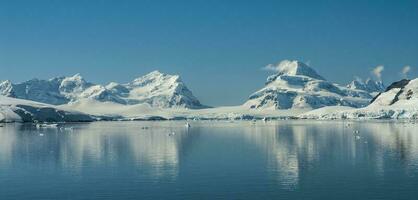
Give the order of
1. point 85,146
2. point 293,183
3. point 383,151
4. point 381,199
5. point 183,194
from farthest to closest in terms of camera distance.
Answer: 1. point 85,146
2. point 383,151
3. point 293,183
4. point 183,194
5. point 381,199

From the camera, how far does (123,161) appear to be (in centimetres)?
6038

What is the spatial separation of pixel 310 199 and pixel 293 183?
244 inches

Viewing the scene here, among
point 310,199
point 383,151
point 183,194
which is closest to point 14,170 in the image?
point 183,194

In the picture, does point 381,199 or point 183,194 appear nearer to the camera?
point 381,199

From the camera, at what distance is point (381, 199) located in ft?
122

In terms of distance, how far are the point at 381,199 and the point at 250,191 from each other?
9.13 meters

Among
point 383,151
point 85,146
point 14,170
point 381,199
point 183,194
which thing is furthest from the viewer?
point 85,146

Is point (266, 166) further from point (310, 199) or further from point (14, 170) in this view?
point (14, 170)

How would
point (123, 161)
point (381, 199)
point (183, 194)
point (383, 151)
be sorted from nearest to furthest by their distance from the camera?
1. point (381, 199)
2. point (183, 194)
3. point (123, 161)
4. point (383, 151)

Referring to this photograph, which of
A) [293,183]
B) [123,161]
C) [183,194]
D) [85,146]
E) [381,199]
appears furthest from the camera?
[85,146]

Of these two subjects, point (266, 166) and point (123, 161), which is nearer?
point (266, 166)

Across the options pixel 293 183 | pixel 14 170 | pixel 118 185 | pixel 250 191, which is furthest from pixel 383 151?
pixel 14 170

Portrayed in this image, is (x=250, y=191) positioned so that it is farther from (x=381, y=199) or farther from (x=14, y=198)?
(x=14, y=198)

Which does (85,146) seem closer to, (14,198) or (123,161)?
(123,161)
